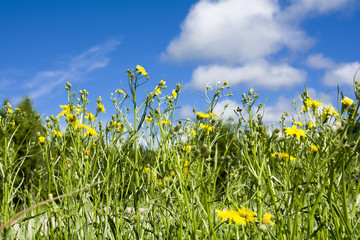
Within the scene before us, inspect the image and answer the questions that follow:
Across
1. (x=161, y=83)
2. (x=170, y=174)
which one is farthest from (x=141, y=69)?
(x=170, y=174)

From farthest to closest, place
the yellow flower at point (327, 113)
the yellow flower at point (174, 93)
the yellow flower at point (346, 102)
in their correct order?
the yellow flower at point (174, 93) → the yellow flower at point (327, 113) → the yellow flower at point (346, 102)

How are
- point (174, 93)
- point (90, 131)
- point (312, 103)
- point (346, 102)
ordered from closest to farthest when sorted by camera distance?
point (346, 102) → point (312, 103) → point (90, 131) → point (174, 93)

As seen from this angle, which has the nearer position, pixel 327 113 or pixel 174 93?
pixel 327 113

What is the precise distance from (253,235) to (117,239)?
0.72 meters

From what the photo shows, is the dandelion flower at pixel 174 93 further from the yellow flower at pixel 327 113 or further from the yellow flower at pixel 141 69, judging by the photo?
the yellow flower at pixel 327 113

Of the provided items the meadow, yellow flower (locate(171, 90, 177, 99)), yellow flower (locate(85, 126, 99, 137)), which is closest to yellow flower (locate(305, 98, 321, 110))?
the meadow

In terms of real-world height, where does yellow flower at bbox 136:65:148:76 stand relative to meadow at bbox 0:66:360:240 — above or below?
above

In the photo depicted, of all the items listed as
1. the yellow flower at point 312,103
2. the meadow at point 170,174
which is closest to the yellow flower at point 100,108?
the meadow at point 170,174

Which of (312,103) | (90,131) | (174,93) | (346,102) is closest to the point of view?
(346,102)

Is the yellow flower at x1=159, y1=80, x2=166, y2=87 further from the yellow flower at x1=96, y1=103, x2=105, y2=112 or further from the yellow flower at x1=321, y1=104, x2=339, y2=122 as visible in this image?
the yellow flower at x1=321, y1=104, x2=339, y2=122

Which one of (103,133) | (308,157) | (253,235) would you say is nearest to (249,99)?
(308,157)

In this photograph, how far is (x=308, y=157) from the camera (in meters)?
2.46

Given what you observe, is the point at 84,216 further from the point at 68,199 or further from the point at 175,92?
the point at 175,92

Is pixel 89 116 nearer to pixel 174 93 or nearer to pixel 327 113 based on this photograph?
pixel 174 93
